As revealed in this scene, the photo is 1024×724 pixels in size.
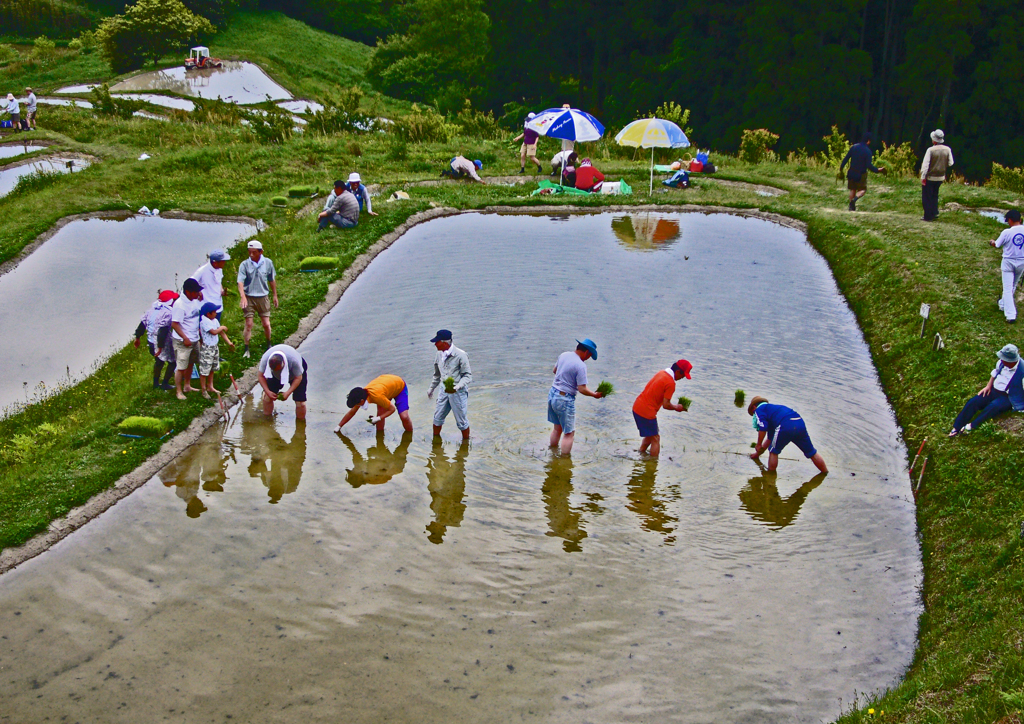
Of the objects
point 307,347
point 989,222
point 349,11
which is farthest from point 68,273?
point 349,11

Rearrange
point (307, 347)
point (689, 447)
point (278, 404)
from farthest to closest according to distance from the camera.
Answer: point (307, 347), point (278, 404), point (689, 447)

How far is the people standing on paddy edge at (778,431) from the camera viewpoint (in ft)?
37.6

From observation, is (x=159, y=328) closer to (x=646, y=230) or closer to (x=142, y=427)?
(x=142, y=427)

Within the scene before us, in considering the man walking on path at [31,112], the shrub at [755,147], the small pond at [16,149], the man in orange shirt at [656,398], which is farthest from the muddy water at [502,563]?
the man walking on path at [31,112]

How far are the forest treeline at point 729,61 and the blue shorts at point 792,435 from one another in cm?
3956

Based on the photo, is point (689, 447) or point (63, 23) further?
point (63, 23)

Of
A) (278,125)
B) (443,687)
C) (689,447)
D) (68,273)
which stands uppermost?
(278,125)

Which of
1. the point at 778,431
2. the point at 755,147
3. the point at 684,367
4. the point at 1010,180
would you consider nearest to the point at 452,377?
the point at 684,367

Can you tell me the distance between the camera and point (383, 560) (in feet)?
33.0

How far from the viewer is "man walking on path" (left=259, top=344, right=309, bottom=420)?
12938mm

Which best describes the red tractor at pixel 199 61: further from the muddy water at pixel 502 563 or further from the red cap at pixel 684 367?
the red cap at pixel 684 367

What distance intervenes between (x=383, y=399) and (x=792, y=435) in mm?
5996

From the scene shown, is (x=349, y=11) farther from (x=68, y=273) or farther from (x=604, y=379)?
(x=604, y=379)

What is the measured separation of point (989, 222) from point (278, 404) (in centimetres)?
1809
